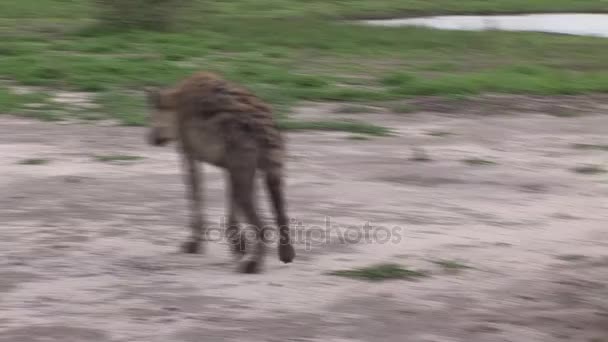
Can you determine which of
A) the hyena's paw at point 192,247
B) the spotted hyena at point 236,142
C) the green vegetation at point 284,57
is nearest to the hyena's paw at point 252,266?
the spotted hyena at point 236,142

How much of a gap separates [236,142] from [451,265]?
54.9 inches

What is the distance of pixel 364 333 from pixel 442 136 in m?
5.65

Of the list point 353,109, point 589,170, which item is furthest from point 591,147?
point 353,109

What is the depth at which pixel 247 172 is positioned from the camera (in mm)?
5816

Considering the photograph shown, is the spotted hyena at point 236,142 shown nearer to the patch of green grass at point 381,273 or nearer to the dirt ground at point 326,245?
the dirt ground at point 326,245

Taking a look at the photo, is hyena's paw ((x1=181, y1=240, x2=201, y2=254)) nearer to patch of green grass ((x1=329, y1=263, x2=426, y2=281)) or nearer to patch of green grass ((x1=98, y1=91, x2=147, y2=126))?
patch of green grass ((x1=329, y1=263, x2=426, y2=281))

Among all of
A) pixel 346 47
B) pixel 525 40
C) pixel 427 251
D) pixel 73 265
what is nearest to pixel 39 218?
pixel 73 265

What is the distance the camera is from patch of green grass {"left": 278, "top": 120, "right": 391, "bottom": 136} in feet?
34.9

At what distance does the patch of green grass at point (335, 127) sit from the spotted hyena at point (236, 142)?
4358 millimetres

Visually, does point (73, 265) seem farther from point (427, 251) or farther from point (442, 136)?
point (442, 136)

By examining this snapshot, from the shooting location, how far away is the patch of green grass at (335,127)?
10.6 metres

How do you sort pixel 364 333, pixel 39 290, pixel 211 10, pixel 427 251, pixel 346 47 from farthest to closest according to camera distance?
pixel 211 10 < pixel 346 47 < pixel 427 251 < pixel 39 290 < pixel 364 333

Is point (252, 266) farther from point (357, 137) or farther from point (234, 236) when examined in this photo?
point (357, 137)

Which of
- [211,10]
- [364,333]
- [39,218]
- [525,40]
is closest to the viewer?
[364,333]
